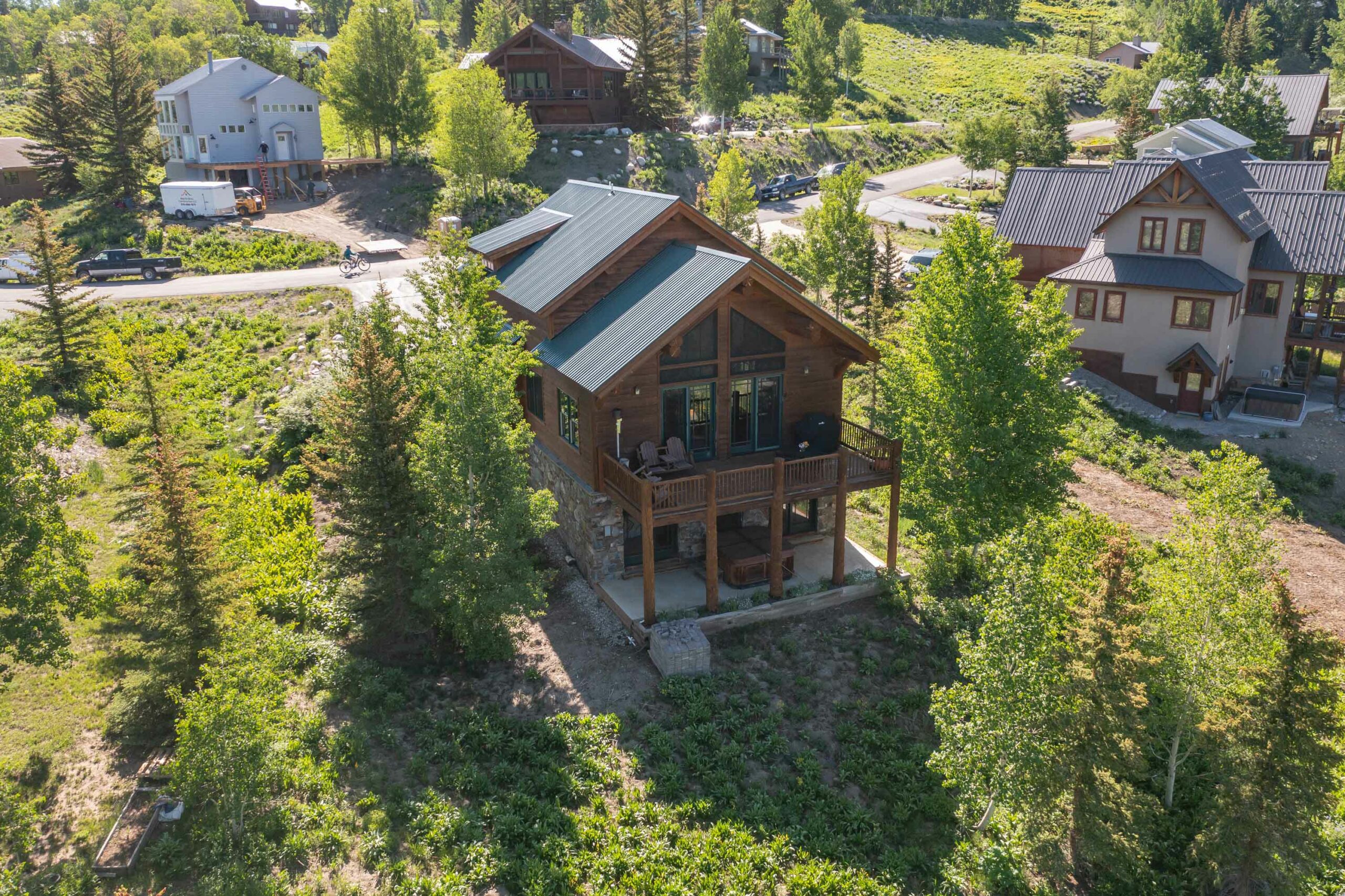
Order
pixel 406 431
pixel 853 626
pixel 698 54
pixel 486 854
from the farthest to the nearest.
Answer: pixel 698 54
pixel 853 626
pixel 406 431
pixel 486 854

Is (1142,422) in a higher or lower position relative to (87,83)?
lower

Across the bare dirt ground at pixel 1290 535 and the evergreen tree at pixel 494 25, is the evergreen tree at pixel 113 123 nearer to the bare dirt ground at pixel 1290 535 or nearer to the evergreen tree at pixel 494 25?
the evergreen tree at pixel 494 25

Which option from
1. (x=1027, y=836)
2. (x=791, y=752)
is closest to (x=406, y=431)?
(x=791, y=752)

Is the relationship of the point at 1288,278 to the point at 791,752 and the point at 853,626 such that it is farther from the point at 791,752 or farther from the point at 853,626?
the point at 791,752

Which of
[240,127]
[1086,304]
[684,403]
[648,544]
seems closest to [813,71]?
[240,127]

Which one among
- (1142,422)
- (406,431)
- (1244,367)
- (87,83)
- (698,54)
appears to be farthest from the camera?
(698,54)

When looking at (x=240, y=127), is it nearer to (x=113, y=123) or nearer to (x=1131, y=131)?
(x=113, y=123)

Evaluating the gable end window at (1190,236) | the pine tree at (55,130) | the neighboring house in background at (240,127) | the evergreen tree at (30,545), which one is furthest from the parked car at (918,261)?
the pine tree at (55,130)
